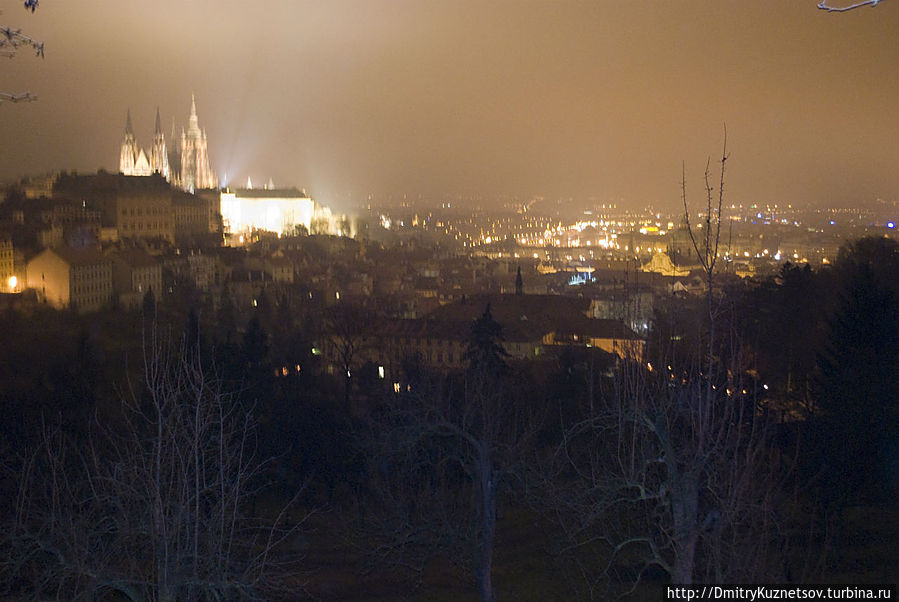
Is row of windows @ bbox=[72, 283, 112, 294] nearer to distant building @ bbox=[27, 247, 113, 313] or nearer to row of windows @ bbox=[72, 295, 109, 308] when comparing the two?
distant building @ bbox=[27, 247, 113, 313]

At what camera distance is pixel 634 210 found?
98125 mm

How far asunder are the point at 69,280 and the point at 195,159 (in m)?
42.1

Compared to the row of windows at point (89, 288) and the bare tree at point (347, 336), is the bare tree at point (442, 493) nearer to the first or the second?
the bare tree at point (347, 336)

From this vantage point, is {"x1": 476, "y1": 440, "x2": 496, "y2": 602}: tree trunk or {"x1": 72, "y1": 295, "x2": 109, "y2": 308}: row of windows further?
{"x1": 72, "y1": 295, "x2": 109, "y2": 308}: row of windows

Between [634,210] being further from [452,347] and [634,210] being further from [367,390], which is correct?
[367,390]

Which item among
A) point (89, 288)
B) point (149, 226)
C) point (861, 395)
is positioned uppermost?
point (149, 226)

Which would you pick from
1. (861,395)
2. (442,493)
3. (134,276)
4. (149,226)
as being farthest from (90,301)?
(861,395)

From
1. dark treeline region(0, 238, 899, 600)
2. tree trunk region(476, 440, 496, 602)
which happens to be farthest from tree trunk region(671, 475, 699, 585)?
tree trunk region(476, 440, 496, 602)

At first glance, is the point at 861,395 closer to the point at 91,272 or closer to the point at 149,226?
the point at 91,272

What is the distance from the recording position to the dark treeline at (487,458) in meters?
4.28

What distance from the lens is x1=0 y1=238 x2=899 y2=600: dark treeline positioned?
14.0 feet

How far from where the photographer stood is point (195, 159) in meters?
66.9

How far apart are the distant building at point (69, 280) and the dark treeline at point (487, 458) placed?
745cm

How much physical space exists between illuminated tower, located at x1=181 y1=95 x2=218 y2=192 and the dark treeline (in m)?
48.4
